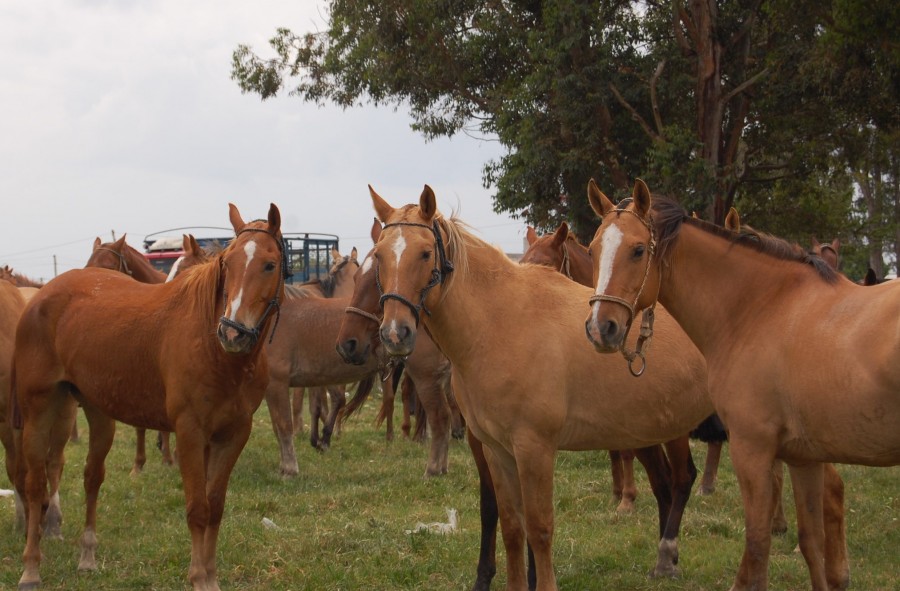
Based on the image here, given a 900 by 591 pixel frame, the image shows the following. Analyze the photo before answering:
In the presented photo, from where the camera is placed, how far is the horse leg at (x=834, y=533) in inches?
209

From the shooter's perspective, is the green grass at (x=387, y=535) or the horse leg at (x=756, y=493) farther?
the green grass at (x=387, y=535)

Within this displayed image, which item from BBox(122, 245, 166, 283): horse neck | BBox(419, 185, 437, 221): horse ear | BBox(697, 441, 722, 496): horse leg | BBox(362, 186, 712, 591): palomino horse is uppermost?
BBox(419, 185, 437, 221): horse ear

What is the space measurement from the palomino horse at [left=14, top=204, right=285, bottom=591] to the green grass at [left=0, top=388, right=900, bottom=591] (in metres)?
0.60

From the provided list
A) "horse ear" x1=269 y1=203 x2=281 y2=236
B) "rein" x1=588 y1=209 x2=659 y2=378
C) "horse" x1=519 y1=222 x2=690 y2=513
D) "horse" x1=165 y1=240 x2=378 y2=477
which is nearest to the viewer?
"rein" x1=588 y1=209 x2=659 y2=378

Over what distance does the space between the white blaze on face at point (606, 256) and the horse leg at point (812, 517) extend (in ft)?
4.93

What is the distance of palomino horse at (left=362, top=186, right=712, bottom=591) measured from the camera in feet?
16.4

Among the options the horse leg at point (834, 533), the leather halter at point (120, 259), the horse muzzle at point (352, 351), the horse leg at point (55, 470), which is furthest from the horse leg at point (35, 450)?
the horse leg at point (834, 533)

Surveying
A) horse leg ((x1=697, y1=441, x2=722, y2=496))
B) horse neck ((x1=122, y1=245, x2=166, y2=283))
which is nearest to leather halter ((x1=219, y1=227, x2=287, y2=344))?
horse neck ((x1=122, y1=245, x2=166, y2=283))

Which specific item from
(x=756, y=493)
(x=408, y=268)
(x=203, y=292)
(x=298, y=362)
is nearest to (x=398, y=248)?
(x=408, y=268)

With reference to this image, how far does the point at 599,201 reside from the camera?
16.9 ft

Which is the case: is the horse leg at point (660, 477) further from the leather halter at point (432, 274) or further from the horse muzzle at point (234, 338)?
the horse muzzle at point (234, 338)

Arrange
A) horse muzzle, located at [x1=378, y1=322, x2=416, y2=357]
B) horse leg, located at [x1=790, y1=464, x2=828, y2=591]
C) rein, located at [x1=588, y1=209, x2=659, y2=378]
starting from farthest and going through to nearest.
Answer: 1. horse leg, located at [x1=790, y1=464, x2=828, y2=591]
2. horse muzzle, located at [x1=378, y1=322, x2=416, y2=357]
3. rein, located at [x1=588, y1=209, x2=659, y2=378]

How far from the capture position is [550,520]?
5047mm

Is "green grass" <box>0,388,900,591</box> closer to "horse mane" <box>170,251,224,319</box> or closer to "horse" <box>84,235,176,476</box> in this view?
"horse" <box>84,235,176,476</box>
